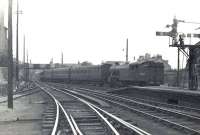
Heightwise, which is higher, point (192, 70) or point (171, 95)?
point (192, 70)

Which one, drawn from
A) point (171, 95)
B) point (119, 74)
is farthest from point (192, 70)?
point (119, 74)

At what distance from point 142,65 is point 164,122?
27340 millimetres

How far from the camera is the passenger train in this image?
42.8 m

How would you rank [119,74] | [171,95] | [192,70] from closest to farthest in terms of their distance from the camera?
[171,95] → [192,70] → [119,74]

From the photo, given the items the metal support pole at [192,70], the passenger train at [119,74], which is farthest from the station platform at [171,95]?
the passenger train at [119,74]

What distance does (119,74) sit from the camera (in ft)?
162

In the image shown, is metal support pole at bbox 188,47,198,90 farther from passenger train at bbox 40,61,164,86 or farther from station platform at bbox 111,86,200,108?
passenger train at bbox 40,61,164,86

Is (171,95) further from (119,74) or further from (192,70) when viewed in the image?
(119,74)

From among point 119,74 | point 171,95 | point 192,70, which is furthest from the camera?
point 119,74

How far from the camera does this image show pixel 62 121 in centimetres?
1614

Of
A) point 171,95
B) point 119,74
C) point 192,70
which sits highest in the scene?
point 192,70

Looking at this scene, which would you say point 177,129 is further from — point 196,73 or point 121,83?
point 121,83

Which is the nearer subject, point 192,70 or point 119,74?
point 192,70

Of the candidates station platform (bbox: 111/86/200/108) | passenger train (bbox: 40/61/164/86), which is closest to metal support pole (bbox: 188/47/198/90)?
station platform (bbox: 111/86/200/108)
